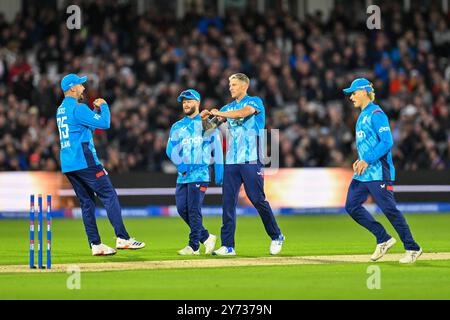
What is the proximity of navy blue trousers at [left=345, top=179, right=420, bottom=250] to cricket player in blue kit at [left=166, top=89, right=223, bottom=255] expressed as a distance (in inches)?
91.1

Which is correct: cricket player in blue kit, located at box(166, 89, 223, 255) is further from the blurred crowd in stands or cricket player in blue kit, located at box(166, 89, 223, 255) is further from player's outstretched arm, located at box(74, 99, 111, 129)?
the blurred crowd in stands

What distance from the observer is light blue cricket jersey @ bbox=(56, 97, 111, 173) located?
15727 millimetres

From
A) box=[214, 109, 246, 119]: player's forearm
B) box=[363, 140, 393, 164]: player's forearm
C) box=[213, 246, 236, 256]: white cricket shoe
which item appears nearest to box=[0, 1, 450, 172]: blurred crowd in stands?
box=[213, 246, 236, 256]: white cricket shoe

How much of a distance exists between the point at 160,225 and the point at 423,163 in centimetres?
844

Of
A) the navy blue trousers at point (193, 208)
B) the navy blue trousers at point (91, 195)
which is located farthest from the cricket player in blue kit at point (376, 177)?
the navy blue trousers at point (91, 195)

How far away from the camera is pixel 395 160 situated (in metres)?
28.5

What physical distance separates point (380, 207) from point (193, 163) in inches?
121

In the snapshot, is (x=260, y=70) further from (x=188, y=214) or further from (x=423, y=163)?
(x=188, y=214)

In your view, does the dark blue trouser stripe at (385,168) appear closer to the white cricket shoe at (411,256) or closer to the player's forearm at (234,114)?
the white cricket shoe at (411,256)

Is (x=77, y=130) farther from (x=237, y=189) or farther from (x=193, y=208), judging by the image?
(x=237, y=189)

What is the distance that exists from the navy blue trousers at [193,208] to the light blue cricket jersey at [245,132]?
2.32 feet

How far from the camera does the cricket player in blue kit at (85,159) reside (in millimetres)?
15742

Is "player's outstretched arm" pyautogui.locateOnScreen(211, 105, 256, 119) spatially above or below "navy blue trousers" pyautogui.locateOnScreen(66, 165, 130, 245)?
above

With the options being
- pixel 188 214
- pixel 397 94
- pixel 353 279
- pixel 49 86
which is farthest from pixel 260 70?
pixel 353 279
